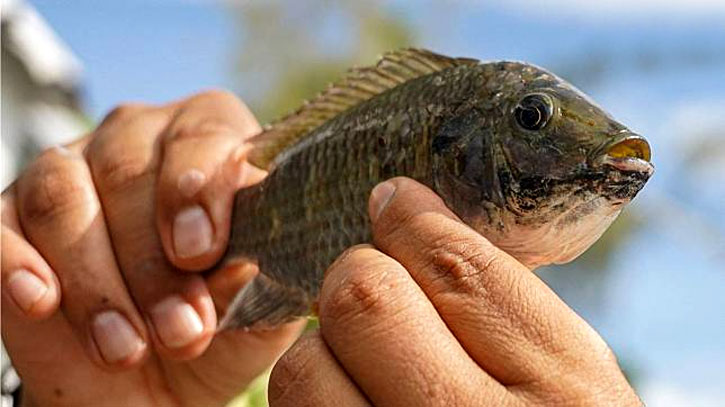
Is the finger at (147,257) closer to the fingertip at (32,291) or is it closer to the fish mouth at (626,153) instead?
the fingertip at (32,291)

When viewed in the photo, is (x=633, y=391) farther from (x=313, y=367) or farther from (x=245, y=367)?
(x=245, y=367)

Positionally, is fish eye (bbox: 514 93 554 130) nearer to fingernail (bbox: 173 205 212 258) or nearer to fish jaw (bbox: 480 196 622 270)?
fish jaw (bbox: 480 196 622 270)

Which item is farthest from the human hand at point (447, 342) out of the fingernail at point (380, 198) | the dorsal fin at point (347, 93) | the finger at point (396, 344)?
the dorsal fin at point (347, 93)

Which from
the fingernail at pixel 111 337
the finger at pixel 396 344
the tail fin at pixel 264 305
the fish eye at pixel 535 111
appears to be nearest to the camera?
the finger at pixel 396 344

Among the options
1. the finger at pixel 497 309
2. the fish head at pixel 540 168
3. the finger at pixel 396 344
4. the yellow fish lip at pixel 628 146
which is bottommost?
the finger at pixel 396 344

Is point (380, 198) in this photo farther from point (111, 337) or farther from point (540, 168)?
point (111, 337)

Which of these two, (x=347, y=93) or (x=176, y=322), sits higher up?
(x=347, y=93)

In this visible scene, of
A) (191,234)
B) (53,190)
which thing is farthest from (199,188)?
(53,190)

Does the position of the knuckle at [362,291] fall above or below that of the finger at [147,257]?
above
